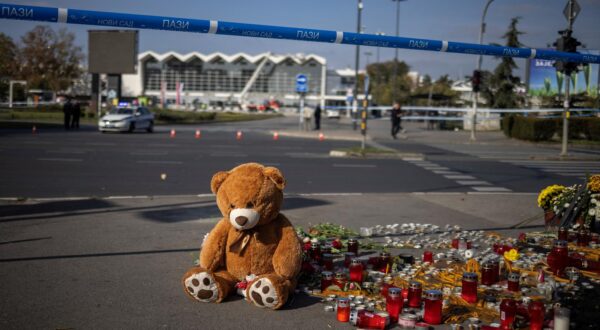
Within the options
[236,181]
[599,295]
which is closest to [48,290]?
[236,181]

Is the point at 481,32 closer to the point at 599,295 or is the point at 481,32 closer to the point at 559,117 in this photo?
the point at 559,117

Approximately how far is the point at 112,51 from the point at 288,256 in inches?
2217

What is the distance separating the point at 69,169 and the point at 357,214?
30.0ft

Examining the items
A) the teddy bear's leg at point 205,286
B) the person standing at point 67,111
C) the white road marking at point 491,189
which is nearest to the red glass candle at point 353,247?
the teddy bear's leg at point 205,286

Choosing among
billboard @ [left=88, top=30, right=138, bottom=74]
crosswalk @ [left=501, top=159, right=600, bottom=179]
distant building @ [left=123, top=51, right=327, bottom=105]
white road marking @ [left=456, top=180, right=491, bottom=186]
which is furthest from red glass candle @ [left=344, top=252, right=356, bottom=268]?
distant building @ [left=123, top=51, right=327, bottom=105]

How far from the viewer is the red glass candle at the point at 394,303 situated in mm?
5180

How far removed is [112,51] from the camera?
58000 mm

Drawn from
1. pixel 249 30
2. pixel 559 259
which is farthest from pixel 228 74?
pixel 559 259

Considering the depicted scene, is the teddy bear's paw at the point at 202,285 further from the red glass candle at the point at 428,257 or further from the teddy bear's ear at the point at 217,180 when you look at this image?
the red glass candle at the point at 428,257

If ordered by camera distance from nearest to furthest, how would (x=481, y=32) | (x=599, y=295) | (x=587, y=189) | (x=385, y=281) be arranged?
(x=599, y=295) < (x=385, y=281) < (x=587, y=189) < (x=481, y=32)

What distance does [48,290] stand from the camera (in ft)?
19.1

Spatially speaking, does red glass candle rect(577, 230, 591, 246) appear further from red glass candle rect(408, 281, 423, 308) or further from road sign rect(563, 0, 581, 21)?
red glass candle rect(408, 281, 423, 308)

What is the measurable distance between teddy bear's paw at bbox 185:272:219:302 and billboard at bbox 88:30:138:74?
179 feet

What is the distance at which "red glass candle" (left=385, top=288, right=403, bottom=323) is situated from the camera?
5.18m
